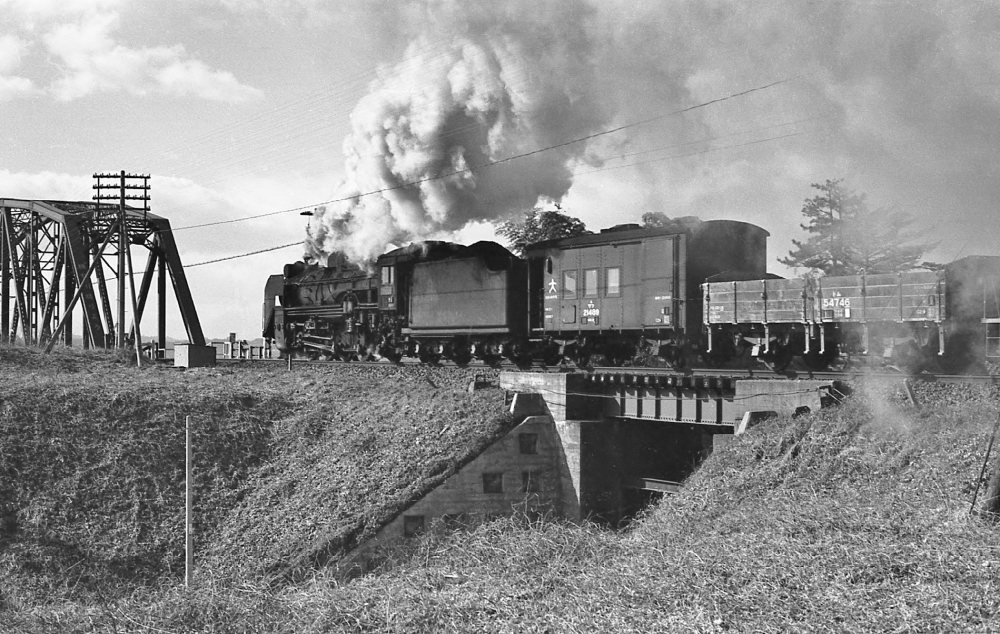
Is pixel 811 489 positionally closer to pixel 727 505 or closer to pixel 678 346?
pixel 727 505

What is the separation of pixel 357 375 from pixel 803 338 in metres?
12.8

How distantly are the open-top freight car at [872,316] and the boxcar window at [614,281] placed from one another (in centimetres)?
234

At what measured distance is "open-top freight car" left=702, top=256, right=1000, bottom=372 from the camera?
16.9 meters

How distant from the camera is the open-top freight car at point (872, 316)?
1691cm

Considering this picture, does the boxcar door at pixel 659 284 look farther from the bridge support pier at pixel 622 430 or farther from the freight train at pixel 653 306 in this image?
the bridge support pier at pixel 622 430

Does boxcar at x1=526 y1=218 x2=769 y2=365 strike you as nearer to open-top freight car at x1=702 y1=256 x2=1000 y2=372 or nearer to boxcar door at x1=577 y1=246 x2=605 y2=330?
boxcar door at x1=577 y1=246 x2=605 y2=330

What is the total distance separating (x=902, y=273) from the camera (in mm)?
17531

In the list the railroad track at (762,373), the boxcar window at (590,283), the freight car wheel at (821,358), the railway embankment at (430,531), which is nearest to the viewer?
the railway embankment at (430,531)

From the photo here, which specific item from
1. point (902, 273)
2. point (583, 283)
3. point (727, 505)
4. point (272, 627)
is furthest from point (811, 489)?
point (583, 283)

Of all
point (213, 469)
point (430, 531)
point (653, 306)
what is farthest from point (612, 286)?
point (213, 469)

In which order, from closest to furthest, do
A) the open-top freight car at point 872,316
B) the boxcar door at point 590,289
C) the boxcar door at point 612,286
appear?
the open-top freight car at point 872,316
the boxcar door at point 612,286
the boxcar door at point 590,289

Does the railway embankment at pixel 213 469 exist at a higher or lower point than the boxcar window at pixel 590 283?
Answer: lower

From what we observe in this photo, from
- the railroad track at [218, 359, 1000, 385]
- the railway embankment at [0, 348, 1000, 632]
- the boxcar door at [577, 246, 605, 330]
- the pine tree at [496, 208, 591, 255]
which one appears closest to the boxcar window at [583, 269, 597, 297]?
the boxcar door at [577, 246, 605, 330]

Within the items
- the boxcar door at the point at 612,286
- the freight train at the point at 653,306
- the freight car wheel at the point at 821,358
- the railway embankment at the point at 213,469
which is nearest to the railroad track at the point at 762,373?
the freight car wheel at the point at 821,358
